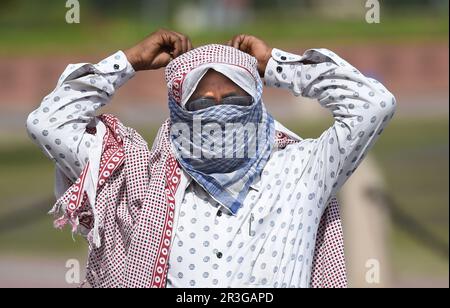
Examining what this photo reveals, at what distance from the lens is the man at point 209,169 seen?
306cm

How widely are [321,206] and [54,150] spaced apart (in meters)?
0.77

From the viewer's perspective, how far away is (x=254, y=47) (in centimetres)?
333

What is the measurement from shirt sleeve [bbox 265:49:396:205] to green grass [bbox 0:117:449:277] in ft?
13.9

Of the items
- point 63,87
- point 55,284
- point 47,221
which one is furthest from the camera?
point 47,221

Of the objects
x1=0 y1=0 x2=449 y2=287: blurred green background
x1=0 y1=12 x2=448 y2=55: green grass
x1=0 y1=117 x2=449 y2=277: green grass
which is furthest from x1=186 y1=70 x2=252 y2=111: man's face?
x1=0 y1=12 x2=448 y2=55: green grass

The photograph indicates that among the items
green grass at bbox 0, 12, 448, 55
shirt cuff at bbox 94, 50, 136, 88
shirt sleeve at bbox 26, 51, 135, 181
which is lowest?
green grass at bbox 0, 12, 448, 55

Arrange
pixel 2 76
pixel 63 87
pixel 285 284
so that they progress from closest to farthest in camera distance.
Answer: pixel 285 284
pixel 63 87
pixel 2 76

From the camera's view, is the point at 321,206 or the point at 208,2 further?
the point at 208,2

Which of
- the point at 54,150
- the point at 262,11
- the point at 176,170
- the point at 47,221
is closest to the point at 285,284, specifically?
the point at 176,170

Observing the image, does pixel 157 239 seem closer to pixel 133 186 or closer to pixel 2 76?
pixel 133 186

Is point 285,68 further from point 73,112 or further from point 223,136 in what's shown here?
point 73,112

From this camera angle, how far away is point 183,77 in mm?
3062

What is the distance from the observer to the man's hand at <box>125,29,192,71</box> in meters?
3.31

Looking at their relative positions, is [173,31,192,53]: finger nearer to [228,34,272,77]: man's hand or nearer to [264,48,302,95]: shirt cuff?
[228,34,272,77]: man's hand
